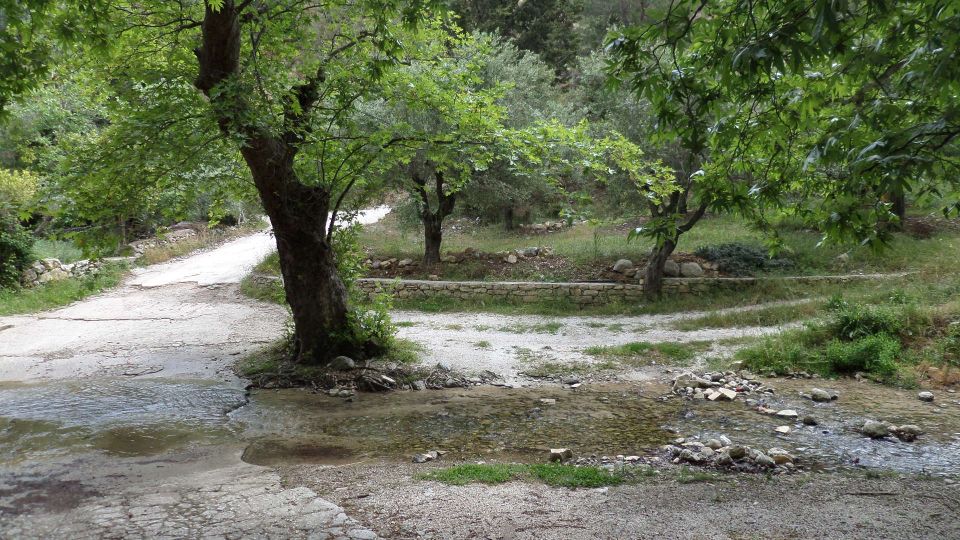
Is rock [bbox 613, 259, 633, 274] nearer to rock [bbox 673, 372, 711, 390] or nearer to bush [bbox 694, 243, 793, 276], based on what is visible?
bush [bbox 694, 243, 793, 276]

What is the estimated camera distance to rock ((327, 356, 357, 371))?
31.1 ft

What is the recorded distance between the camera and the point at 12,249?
15734 mm

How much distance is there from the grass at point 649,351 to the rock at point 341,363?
4.02 m

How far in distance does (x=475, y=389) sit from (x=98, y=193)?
18.3 ft

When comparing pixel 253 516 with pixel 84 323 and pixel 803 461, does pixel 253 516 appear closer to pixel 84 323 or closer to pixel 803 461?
pixel 803 461

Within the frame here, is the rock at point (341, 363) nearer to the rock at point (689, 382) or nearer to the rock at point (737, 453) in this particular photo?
the rock at point (689, 382)

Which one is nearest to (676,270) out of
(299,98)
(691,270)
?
(691,270)

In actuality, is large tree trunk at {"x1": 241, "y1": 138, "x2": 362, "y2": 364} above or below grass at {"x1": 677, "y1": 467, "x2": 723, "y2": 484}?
above

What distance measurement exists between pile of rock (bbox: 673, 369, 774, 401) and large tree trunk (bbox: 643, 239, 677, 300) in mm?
5146

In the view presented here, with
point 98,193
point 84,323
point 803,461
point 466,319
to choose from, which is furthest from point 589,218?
point 84,323

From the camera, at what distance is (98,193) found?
7582mm

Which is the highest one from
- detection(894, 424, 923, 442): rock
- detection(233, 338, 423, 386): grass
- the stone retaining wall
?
the stone retaining wall

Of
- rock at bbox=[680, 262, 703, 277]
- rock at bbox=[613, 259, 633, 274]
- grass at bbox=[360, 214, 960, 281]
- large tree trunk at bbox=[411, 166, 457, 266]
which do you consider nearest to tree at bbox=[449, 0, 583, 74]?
grass at bbox=[360, 214, 960, 281]

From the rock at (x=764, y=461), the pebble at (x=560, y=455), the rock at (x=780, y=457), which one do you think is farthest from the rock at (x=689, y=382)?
the pebble at (x=560, y=455)
